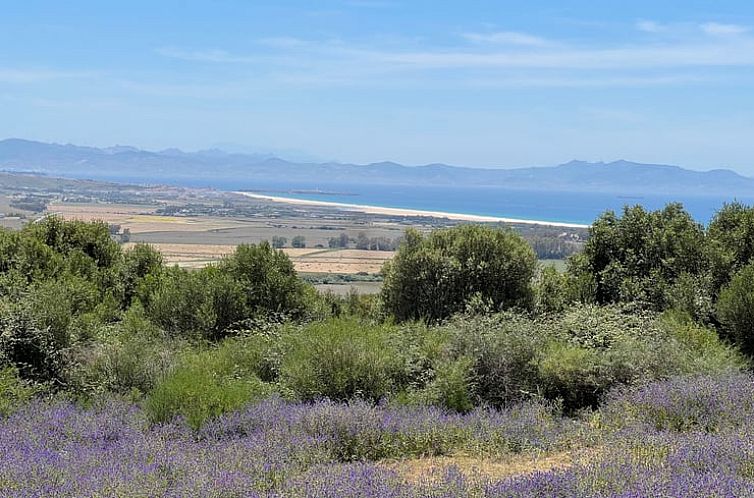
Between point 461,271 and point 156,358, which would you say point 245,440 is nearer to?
point 156,358

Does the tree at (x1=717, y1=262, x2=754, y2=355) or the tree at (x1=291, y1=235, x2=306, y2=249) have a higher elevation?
the tree at (x1=717, y1=262, x2=754, y2=355)

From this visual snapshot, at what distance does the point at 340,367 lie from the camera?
8.09 metres

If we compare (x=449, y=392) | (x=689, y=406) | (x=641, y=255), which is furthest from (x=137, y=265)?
(x=689, y=406)

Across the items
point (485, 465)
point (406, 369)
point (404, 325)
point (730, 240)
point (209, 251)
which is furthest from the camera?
point (209, 251)

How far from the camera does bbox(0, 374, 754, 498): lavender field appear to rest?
4.18 m

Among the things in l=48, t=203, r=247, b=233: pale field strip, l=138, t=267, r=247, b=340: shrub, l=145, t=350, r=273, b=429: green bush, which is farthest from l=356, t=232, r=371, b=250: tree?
l=145, t=350, r=273, b=429: green bush

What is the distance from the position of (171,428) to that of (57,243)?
42.0 feet

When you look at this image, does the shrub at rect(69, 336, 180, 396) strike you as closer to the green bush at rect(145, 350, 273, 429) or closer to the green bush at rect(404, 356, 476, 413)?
the green bush at rect(145, 350, 273, 429)

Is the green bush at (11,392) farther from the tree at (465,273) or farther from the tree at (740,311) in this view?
the tree at (740,311)

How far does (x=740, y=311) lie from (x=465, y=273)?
5422 millimetres

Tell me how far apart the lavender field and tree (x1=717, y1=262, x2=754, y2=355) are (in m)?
2.81

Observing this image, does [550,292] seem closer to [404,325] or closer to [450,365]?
[404,325]

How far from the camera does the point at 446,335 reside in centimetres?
950

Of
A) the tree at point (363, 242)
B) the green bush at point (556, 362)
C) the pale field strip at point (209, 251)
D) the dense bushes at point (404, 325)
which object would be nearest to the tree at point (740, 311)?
the dense bushes at point (404, 325)
